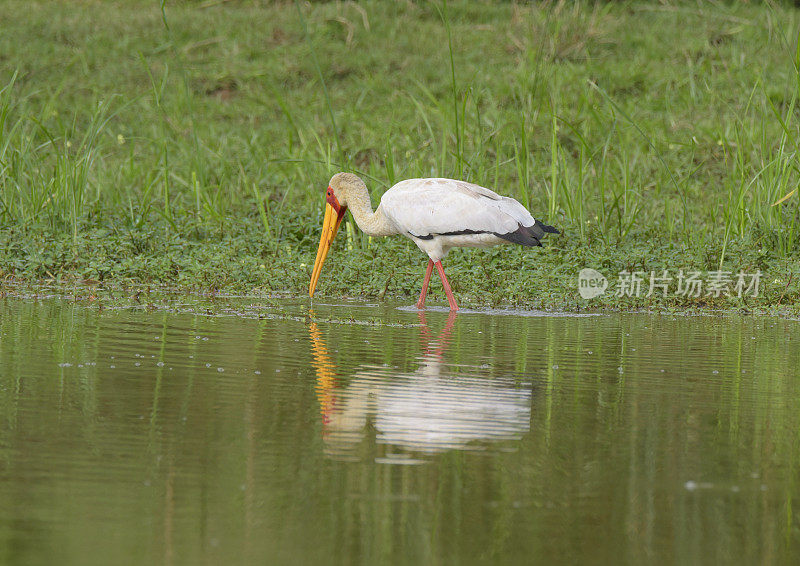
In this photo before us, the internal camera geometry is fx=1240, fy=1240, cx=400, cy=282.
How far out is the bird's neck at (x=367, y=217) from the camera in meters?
9.34

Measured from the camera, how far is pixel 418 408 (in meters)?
4.33

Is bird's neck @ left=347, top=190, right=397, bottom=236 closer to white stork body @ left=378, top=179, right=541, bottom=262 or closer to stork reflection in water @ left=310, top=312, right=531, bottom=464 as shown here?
white stork body @ left=378, top=179, right=541, bottom=262

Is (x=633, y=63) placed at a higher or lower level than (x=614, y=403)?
higher

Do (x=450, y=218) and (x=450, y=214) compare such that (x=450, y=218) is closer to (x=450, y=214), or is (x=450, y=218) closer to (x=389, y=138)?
(x=450, y=214)

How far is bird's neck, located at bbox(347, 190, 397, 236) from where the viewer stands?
934 centimetres

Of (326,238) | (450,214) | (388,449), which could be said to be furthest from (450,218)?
(388,449)

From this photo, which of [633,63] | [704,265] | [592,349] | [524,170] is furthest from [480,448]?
[633,63]

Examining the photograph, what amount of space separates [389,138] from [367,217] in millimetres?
2257

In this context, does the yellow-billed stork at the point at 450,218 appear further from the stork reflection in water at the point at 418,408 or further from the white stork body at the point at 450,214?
the stork reflection in water at the point at 418,408

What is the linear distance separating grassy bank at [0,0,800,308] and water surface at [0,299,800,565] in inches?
115

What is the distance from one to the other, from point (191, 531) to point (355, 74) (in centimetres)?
1494

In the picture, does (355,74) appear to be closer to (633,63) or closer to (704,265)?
(633,63)

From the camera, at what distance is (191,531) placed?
9.29 ft

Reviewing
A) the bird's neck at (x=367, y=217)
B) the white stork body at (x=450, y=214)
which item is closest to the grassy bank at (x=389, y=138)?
the bird's neck at (x=367, y=217)
